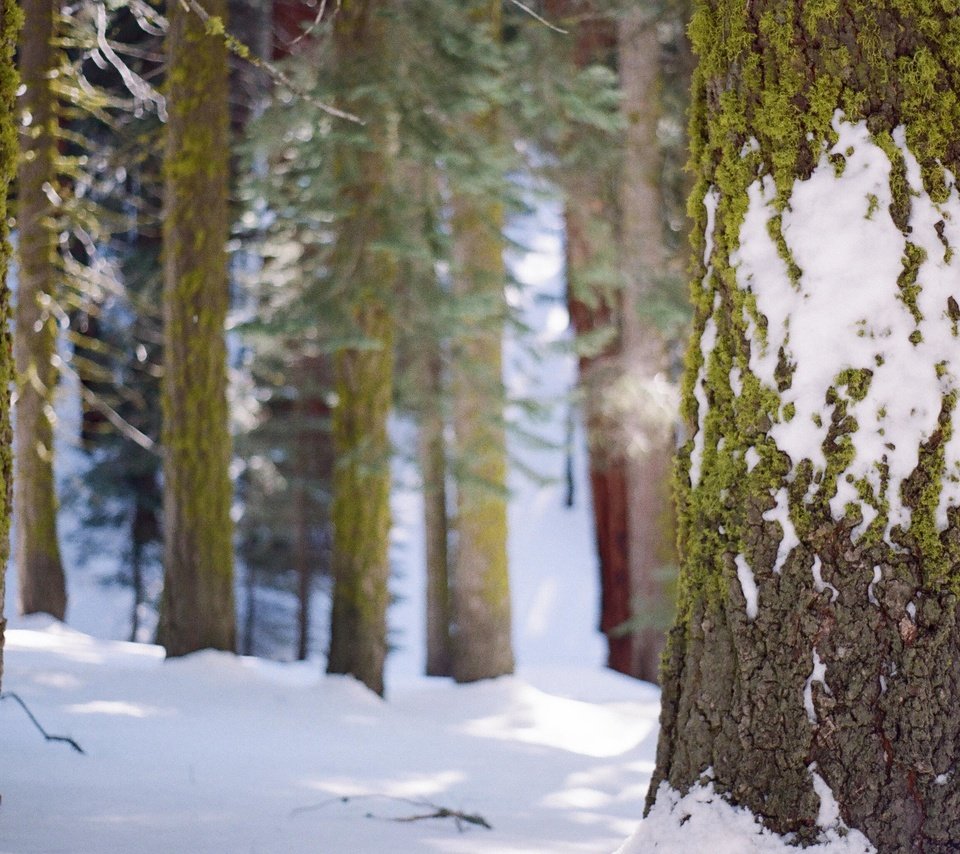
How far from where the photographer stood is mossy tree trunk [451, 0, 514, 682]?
10.0 m

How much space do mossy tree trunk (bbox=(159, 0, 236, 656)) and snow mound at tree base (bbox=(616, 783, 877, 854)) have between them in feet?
19.0

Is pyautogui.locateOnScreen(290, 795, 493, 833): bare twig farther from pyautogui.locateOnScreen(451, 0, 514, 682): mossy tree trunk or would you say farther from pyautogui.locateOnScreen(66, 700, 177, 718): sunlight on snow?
pyautogui.locateOnScreen(451, 0, 514, 682): mossy tree trunk

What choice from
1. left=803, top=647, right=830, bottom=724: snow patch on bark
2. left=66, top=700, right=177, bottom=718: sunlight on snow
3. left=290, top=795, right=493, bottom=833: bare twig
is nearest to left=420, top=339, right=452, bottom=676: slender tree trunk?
left=66, top=700, right=177, bottom=718: sunlight on snow

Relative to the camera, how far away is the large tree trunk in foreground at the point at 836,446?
8.77 ft

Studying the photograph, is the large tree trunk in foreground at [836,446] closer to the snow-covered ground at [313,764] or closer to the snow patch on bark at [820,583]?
the snow patch on bark at [820,583]

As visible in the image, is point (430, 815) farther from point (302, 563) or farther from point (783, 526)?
point (302, 563)

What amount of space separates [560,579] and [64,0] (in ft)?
70.9

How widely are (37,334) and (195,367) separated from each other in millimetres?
3112

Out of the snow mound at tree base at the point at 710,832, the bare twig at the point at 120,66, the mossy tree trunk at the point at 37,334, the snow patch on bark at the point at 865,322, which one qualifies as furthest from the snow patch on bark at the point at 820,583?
the mossy tree trunk at the point at 37,334

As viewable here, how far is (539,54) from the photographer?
904cm

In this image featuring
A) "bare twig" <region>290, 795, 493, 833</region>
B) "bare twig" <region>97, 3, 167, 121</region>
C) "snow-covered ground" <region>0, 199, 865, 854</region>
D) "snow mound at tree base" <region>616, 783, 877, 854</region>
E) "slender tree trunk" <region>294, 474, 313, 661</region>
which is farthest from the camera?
"slender tree trunk" <region>294, 474, 313, 661</region>

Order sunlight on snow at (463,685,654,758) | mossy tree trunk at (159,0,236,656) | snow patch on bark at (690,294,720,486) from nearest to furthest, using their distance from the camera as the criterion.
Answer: snow patch on bark at (690,294,720,486), sunlight on snow at (463,685,654,758), mossy tree trunk at (159,0,236,656)

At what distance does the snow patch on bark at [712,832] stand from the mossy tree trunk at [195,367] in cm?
580

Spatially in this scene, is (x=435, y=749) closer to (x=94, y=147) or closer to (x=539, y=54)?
(x=539, y=54)
